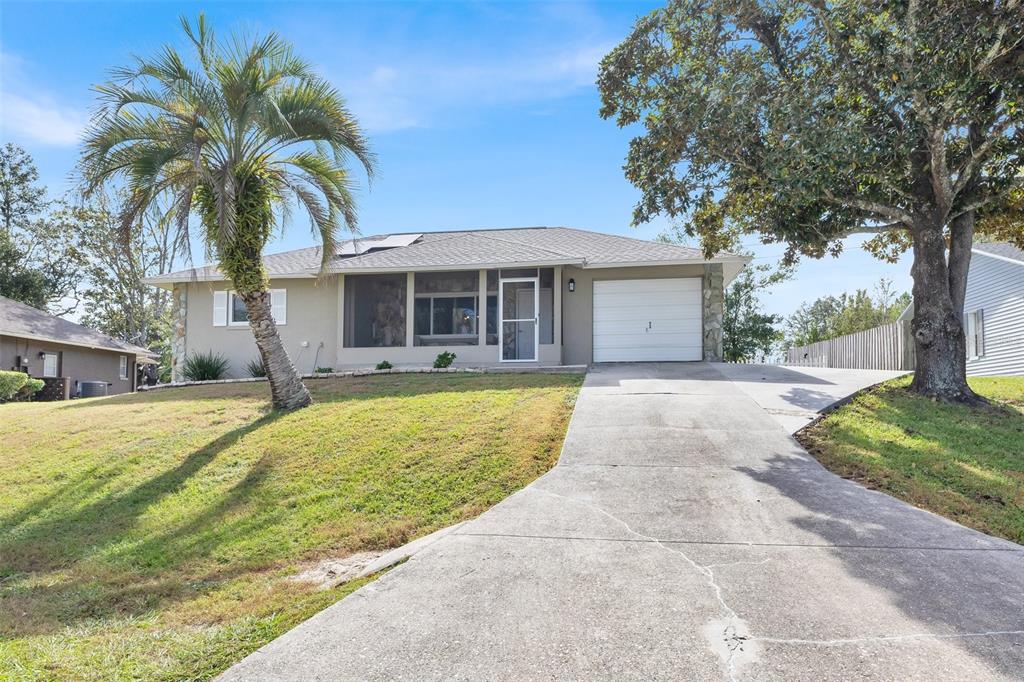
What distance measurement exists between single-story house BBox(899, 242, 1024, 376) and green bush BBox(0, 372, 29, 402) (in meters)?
23.7

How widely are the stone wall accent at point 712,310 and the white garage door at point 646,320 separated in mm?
188

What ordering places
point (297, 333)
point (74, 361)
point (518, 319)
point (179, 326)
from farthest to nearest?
point (74, 361)
point (179, 326)
point (297, 333)
point (518, 319)

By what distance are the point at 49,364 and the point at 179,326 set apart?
34.6 ft

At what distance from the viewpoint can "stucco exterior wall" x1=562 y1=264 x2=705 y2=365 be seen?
15573mm

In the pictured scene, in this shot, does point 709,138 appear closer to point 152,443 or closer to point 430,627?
point 430,627

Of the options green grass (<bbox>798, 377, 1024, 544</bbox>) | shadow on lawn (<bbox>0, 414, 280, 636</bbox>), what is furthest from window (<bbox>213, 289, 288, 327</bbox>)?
green grass (<bbox>798, 377, 1024, 544</bbox>)

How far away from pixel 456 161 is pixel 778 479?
39.0 ft

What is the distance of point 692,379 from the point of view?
11.9 metres

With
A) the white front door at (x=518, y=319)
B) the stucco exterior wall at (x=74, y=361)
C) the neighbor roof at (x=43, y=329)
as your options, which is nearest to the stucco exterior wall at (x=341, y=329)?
the white front door at (x=518, y=319)

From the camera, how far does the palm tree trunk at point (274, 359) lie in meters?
9.92

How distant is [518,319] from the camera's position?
51.4ft

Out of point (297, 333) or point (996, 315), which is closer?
point (297, 333)

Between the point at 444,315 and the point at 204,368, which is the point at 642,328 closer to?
the point at 444,315

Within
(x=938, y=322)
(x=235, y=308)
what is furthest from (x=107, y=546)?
(x=235, y=308)
